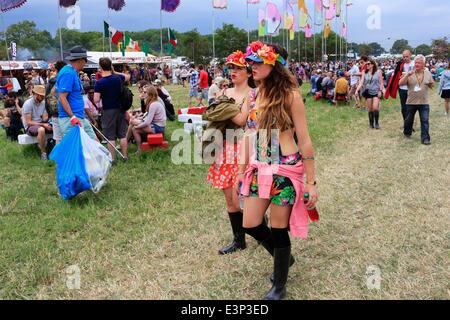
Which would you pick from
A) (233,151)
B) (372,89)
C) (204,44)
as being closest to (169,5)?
(372,89)

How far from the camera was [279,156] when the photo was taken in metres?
2.68

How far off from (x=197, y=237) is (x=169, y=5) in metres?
12.2

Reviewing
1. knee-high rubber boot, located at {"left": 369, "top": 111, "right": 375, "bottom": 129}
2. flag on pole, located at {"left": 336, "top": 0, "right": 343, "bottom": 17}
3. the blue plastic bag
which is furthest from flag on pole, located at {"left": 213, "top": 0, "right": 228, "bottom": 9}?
the blue plastic bag

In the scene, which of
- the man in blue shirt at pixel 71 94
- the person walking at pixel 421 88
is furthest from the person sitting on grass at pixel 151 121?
the person walking at pixel 421 88

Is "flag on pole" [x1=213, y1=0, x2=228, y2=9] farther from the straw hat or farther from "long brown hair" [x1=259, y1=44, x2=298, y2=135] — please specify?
"long brown hair" [x1=259, y1=44, x2=298, y2=135]

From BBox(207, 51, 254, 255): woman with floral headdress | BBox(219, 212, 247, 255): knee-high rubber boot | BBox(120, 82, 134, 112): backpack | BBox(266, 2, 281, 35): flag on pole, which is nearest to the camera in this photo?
BBox(207, 51, 254, 255): woman with floral headdress

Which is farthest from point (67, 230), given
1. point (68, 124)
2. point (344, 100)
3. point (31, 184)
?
point (344, 100)

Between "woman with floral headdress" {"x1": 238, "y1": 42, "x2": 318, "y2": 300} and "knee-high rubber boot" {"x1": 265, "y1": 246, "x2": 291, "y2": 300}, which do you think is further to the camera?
"knee-high rubber boot" {"x1": 265, "y1": 246, "x2": 291, "y2": 300}

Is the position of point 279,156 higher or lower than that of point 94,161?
higher

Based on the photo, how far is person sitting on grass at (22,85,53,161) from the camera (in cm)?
724

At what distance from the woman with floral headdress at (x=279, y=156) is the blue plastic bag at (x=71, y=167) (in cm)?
268

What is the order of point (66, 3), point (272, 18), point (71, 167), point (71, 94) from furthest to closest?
point (272, 18)
point (66, 3)
point (71, 94)
point (71, 167)

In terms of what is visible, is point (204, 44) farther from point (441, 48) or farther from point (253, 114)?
point (253, 114)

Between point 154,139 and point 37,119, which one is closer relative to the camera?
point 154,139
